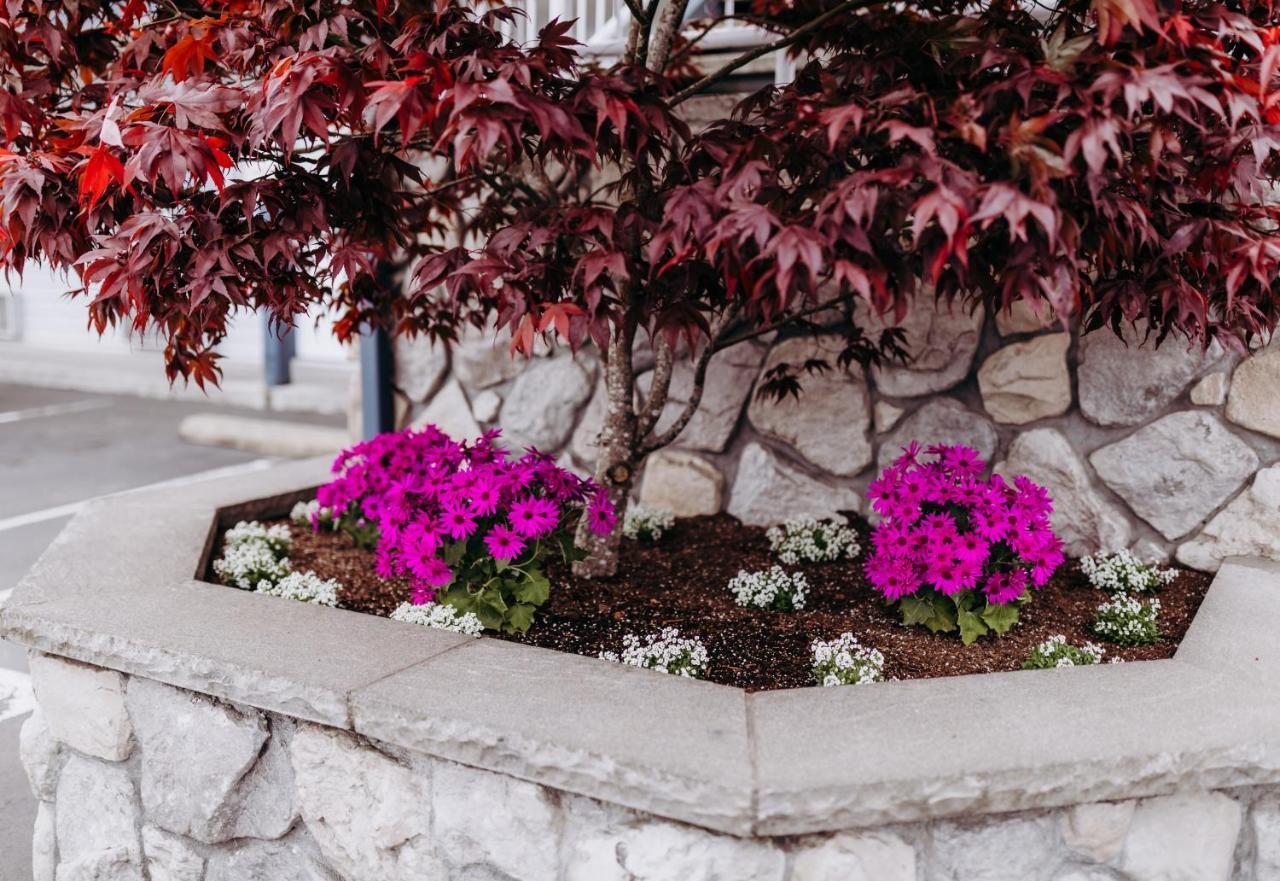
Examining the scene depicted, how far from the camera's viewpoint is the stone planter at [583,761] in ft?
5.32

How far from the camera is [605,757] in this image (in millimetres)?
1624

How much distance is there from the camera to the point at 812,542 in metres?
3.06

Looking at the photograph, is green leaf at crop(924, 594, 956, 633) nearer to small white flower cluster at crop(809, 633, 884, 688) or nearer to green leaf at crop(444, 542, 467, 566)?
small white flower cluster at crop(809, 633, 884, 688)

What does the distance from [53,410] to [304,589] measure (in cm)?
666

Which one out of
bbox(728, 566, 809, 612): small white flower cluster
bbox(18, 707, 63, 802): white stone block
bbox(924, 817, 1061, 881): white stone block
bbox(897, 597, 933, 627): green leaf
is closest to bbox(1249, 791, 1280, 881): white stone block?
bbox(924, 817, 1061, 881): white stone block

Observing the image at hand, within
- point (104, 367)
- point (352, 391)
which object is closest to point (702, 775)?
point (352, 391)

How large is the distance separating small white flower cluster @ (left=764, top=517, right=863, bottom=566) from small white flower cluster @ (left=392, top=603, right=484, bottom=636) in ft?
3.35

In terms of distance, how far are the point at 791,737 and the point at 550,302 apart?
0.88 meters

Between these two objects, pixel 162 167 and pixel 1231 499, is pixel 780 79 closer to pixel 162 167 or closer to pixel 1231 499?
pixel 1231 499

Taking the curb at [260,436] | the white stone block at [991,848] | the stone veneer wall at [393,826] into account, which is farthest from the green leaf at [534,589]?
the curb at [260,436]

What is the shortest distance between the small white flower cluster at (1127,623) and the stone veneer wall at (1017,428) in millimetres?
449

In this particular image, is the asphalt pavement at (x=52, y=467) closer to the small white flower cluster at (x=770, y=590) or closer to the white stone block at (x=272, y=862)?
the white stone block at (x=272, y=862)

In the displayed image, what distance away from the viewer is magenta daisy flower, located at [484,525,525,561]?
7.68 ft

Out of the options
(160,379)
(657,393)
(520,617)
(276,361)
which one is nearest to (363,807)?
(520,617)
